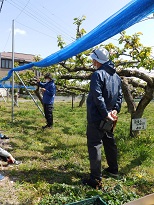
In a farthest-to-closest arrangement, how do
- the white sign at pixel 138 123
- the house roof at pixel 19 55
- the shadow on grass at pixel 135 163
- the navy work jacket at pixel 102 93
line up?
the house roof at pixel 19 55
the white sign at pixel 138 123
the shadow on grass at pixel 135 163
the navy work jacket at pixel 102 93

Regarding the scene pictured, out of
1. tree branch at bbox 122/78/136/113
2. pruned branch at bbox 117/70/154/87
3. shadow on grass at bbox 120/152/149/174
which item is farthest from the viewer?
tree branch at bbox 122/78/136/113

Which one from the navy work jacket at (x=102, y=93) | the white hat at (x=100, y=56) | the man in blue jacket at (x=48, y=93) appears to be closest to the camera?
the navy work jacket at (x=102, y=93)

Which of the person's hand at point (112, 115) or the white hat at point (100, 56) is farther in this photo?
the white hat at point (100, 56)

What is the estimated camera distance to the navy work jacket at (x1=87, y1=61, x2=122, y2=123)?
3.25 meters

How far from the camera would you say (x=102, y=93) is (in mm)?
3420

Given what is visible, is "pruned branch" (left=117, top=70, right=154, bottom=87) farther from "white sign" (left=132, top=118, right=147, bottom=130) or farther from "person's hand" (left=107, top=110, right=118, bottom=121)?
"person's hand" (left=107, top=110, right=118, bottom=121)

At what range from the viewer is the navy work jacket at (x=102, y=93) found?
3248mm

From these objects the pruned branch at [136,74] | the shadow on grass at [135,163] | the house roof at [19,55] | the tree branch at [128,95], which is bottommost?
the shadow on grass at [135,163]

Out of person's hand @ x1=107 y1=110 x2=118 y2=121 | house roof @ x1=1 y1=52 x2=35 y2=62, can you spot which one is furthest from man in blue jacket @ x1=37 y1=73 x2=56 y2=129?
house roof @ x1=1 y1=52 x2=35 y2=62

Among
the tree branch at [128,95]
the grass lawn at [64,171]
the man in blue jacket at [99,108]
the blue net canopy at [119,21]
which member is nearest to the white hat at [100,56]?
the man in blue jacket at [99,108]

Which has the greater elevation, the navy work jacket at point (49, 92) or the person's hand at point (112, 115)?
the navy work jacket at point (49, 92)

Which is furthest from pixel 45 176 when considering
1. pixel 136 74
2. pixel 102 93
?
pixel 136 74

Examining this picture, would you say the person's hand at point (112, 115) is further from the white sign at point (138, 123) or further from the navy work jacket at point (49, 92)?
the navy work jacket at point (49, 92)

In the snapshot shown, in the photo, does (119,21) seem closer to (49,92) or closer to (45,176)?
(45,176)
